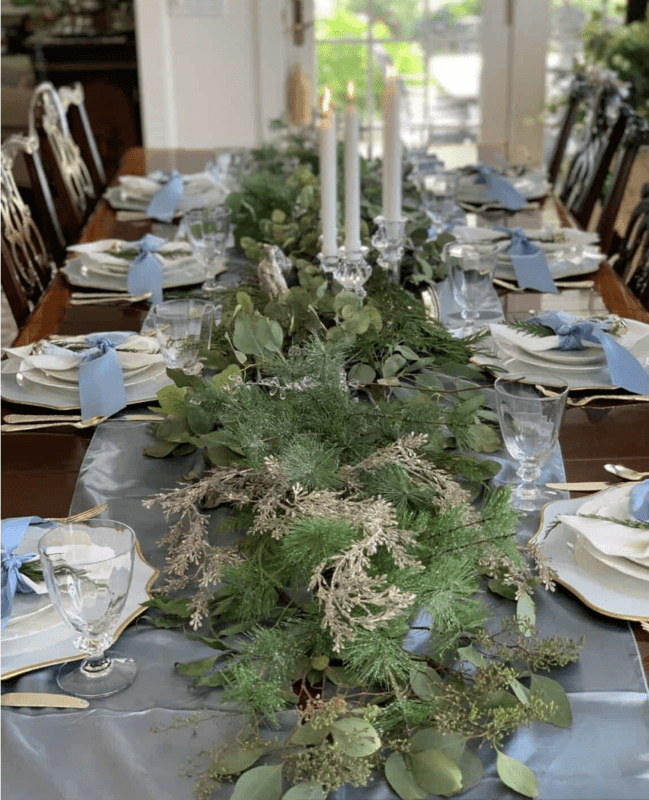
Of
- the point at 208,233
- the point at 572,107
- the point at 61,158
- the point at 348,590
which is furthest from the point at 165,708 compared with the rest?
the point at 572,107

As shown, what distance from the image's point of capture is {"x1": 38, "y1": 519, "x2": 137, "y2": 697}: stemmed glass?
33.0 inches

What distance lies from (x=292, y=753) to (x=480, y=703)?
0.48 feet

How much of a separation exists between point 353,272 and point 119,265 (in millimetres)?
645

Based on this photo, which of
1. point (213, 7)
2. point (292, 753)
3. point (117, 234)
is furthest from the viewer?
point (213, 7)

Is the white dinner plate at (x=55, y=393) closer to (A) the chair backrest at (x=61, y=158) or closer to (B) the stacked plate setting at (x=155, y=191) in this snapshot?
(B) the stacked plate setting at (x=155, y=191)

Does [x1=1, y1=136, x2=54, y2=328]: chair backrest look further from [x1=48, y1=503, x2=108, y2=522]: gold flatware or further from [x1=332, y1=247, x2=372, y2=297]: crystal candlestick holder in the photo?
[x1=48, y1=503, x2=108, y2=522]: gold flatware

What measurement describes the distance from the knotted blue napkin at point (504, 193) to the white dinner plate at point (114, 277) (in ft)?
2.91

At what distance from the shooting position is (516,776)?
28.7 inches

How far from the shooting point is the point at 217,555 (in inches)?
36.0

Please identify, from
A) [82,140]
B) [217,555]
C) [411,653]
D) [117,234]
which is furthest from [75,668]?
[82,140]

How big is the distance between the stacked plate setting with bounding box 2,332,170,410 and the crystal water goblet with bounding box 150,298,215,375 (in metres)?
0.07

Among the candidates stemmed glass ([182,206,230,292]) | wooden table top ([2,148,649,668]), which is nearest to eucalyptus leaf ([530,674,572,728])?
wooden table top ([2,148,649,668])

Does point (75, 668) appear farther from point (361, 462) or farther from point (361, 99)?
point (361, 99)

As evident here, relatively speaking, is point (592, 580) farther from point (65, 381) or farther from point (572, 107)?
point (572, 107)
